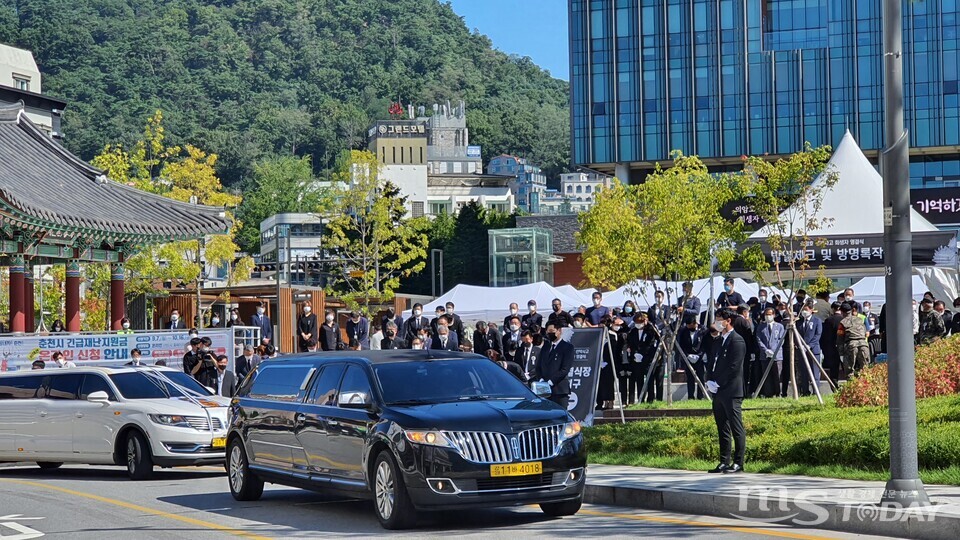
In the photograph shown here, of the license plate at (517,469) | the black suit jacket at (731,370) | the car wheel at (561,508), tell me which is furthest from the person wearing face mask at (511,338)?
the license plate at (517,469)

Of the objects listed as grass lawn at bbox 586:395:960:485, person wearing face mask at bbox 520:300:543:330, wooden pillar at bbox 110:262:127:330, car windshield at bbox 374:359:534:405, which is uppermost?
wooden pillar at bbox 110:262:127:330

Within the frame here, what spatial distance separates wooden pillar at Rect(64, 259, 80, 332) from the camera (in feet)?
116

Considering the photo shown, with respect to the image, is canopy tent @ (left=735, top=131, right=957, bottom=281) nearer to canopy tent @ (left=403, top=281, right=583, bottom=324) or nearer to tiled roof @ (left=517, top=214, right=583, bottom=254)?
canopy tent @ (left=403, top=281, right=583, bottom=324)

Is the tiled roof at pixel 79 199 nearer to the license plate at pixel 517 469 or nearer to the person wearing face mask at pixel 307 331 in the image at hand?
the person wearing face mask at pixel 307 331

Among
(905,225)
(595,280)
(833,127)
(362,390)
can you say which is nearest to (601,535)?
(362,390)

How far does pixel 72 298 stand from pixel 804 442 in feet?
A: 83.1

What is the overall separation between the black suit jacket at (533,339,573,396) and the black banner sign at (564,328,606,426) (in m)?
0.53

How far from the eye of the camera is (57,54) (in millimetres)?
184375

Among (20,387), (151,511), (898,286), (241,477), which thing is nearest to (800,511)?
(898,286)

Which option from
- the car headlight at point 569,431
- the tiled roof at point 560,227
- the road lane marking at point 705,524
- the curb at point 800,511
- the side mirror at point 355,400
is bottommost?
the road lane marking at point 705,524

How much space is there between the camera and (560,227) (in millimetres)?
103375

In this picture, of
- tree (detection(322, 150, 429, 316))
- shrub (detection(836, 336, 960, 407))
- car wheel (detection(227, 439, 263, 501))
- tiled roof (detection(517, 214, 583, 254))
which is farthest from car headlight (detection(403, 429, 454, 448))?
tiled roof (detection(517, 214, 583, 254))

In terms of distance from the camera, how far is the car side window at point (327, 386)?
46.1 feet

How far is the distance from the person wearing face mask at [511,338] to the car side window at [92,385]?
31.2 feet
